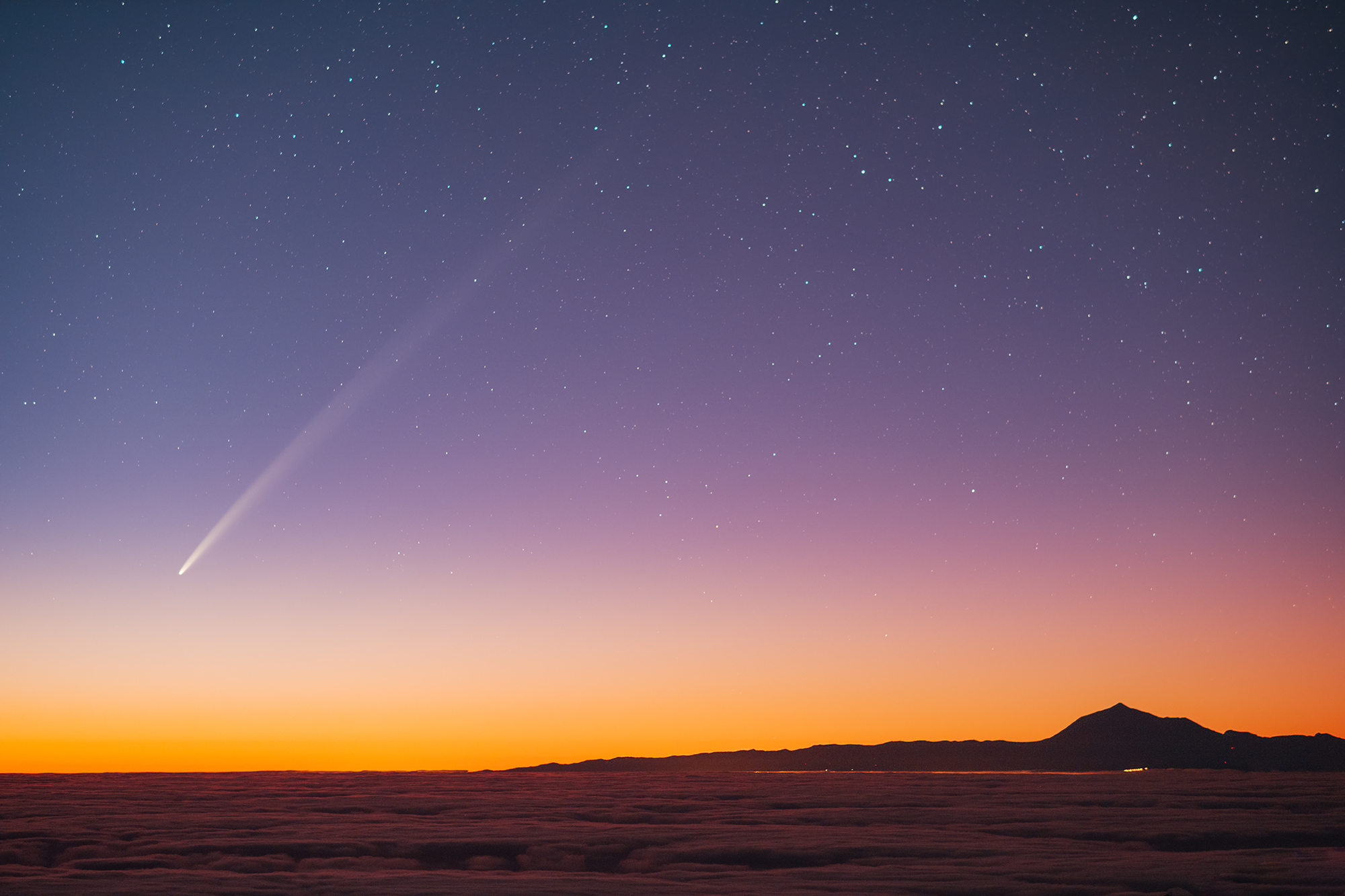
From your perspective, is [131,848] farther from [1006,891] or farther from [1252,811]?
[1252,811]

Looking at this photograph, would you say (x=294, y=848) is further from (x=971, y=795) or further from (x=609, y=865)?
(x=971, y=795)

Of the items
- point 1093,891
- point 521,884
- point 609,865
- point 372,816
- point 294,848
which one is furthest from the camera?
point 372,816

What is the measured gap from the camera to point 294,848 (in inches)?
555

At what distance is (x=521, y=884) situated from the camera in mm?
10398

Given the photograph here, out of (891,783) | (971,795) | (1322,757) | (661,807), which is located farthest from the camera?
(1322,757)

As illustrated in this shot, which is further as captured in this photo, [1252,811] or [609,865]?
[1252,811]

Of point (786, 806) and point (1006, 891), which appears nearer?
point (1006, 891)

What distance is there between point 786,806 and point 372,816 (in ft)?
31.6

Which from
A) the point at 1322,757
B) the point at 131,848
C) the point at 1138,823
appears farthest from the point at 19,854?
the point at 1322,757

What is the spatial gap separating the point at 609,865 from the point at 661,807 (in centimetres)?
1050

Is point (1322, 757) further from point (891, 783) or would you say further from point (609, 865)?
point (609, 865)

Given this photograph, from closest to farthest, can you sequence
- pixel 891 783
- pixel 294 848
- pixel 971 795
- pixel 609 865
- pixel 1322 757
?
pixel 609 865 < pixel 294 848 < pixel 971 795 < pixel 891 783 < pixel 1322 757

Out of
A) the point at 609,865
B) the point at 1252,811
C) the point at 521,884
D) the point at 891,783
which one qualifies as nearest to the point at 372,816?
the point at 609,865

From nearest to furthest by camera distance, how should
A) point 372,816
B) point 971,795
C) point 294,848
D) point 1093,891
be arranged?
point 1093,891, point 294,848, point 372,816, point 971,795
